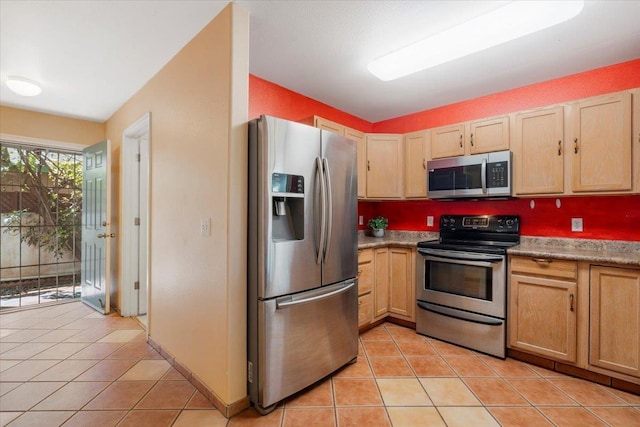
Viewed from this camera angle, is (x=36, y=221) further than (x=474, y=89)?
Yes

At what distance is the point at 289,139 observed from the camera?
6.17 ft

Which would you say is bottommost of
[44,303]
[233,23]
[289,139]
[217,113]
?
[44,303]

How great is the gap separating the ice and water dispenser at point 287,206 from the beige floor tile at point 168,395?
1.21 m

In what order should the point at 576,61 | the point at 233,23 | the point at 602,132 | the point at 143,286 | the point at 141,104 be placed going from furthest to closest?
the point at 143,286, the point at 141,104, the point at 576,61, the point at 602,132, the point at 233,23

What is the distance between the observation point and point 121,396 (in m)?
1.97

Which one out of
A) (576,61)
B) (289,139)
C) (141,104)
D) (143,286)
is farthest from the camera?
(143,286)

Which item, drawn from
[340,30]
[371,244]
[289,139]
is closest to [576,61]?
[340,30]

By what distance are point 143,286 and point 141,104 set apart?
2050 mm

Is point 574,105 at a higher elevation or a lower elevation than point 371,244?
higher

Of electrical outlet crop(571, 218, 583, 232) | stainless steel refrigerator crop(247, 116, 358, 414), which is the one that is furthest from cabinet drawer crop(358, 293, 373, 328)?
electrical outlet crop(571, 218, 583, 232)

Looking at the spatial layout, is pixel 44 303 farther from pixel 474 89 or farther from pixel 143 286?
pixel 474 89

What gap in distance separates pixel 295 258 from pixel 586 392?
7.13 feet

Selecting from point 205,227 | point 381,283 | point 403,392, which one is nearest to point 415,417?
point 403,392

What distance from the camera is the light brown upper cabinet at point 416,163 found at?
332 centimetres
